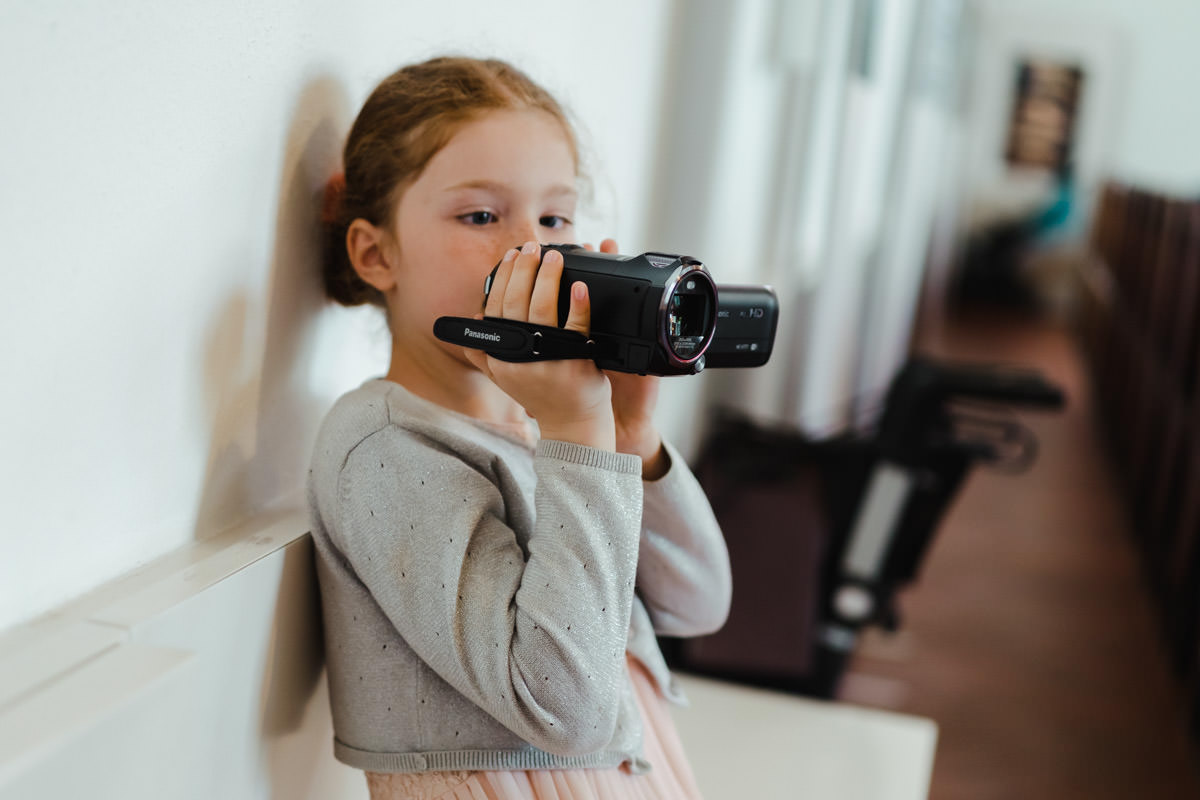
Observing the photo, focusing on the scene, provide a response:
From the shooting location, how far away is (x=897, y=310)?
147 inches

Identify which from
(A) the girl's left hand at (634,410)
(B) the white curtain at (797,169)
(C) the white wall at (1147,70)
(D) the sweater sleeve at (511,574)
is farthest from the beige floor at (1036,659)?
(C) the white wall at (1147,70)

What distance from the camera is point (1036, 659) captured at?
2.32 m

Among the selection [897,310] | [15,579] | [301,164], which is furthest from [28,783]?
[897,310]

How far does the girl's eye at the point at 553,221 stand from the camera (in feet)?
2.43

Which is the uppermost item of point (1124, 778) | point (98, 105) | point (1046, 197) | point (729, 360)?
point (1046, 197)

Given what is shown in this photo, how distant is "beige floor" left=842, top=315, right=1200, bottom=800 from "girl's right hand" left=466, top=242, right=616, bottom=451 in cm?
141

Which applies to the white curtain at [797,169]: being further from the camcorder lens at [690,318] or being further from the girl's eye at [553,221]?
the camcorder lens at [690,318]

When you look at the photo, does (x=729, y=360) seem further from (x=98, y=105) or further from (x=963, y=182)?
(x=963, y=182)

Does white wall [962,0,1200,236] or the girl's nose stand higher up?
white wall [962,0,1200,236]

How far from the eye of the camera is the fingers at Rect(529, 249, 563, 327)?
0.61m

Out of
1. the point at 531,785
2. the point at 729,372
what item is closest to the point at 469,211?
the point at 531,785

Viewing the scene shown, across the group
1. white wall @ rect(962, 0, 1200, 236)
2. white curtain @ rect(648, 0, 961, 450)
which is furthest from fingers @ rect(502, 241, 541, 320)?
white wall @ rect(962, 0, 1200, 236)

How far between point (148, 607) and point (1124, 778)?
1.82 meters

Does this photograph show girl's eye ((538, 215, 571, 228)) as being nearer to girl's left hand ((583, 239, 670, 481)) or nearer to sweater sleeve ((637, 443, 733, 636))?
girl's left hand ((583, 239, 670, 481))
